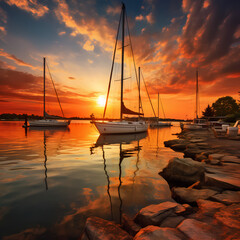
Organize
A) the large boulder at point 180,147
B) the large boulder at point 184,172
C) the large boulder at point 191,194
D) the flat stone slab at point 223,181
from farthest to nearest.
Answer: the large boulder at point 180,147, the large boulder at point 184,172, the flat stone slab at point 223,181, the large boulder at point 191,194

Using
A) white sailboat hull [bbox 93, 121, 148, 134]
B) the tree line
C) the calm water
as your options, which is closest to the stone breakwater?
the calm water

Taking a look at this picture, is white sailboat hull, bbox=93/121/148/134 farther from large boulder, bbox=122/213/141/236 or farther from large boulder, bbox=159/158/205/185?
large boulder, bbox=122/213/141/236

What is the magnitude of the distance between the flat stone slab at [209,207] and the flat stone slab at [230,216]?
13cm

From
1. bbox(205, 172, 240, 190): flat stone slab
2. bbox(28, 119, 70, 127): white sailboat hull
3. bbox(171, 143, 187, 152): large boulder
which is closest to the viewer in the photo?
bbox(205, 172, 240, 190): flat stone slab

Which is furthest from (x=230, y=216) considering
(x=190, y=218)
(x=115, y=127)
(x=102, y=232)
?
(x=115, y=127)

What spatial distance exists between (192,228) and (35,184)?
5112 mm

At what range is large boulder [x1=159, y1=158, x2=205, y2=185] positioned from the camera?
5363mm

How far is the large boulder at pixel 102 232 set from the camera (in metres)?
2.43

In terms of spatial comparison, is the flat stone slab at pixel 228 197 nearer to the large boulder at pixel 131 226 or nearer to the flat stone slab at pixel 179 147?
the large boulder at pixel 131 226

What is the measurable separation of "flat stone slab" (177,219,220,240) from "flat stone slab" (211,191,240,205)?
130 cm

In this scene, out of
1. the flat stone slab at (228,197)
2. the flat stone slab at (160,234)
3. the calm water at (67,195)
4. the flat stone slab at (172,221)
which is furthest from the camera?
the flat stone slab at (228,197)

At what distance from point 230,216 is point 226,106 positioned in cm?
8486

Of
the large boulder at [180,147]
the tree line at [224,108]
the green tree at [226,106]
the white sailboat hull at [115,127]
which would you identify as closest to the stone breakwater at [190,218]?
the large boulder at [180,147]

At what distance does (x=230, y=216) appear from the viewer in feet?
8.84
